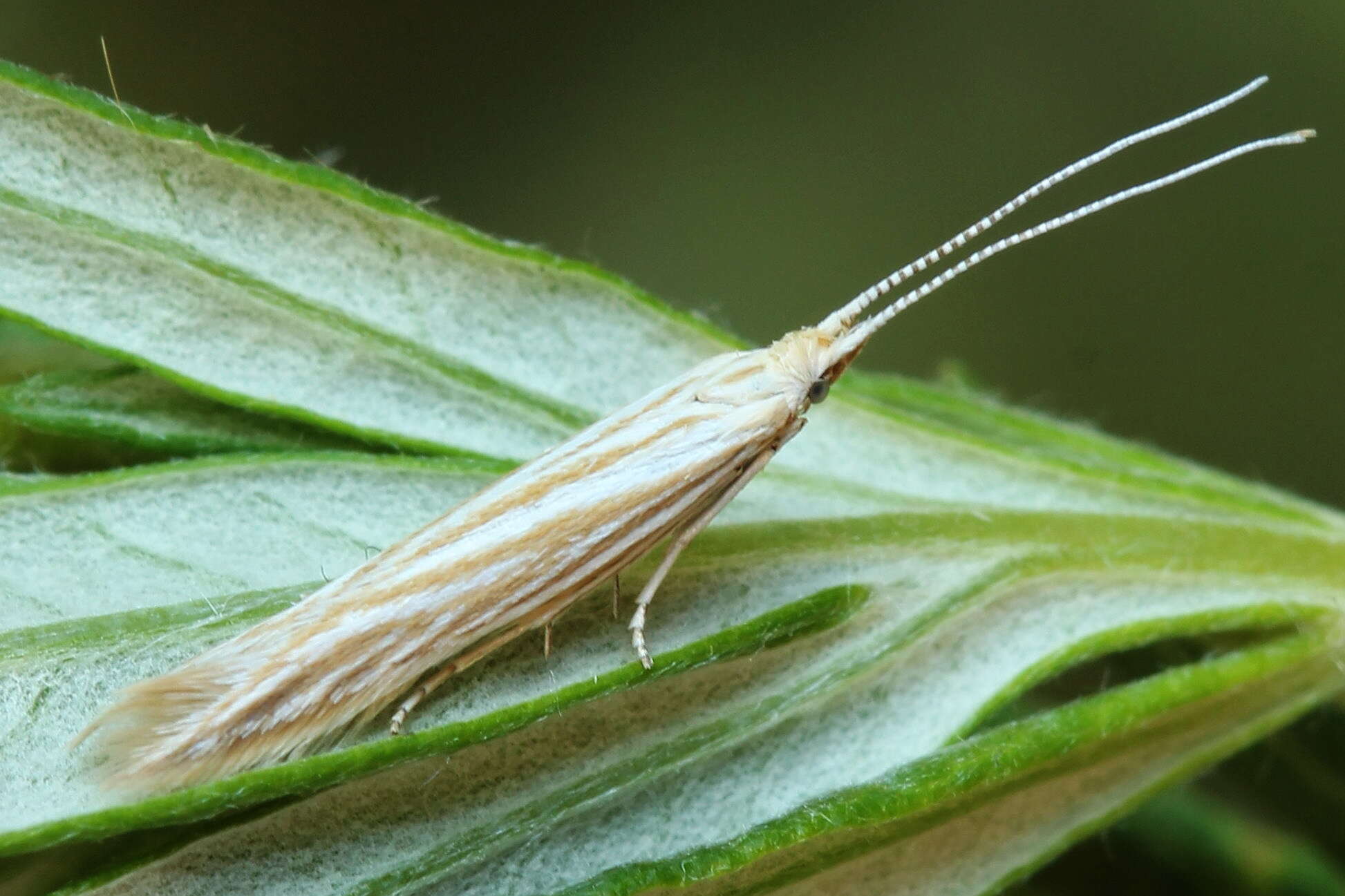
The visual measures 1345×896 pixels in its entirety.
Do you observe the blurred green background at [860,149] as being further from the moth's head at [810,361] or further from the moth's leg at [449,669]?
the moth's leg at [449,669]

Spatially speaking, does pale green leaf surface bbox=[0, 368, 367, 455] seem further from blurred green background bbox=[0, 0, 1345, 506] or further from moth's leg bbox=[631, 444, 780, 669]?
blurred green background bbox=[0, 0, 1345, 506]

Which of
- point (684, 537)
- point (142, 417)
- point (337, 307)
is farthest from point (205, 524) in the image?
point (684, 537)

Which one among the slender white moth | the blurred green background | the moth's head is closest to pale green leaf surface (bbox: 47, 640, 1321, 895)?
the slender white moth

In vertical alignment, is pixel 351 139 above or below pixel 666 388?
above

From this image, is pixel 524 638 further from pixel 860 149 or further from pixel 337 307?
pixel 860 149

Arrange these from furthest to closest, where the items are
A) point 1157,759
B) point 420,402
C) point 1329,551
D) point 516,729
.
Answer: point 1329,551, point 1157,759, point 420,402, point 516,729

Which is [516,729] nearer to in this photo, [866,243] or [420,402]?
[420,402]

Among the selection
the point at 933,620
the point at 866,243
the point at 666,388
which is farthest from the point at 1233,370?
the point at 666,388
